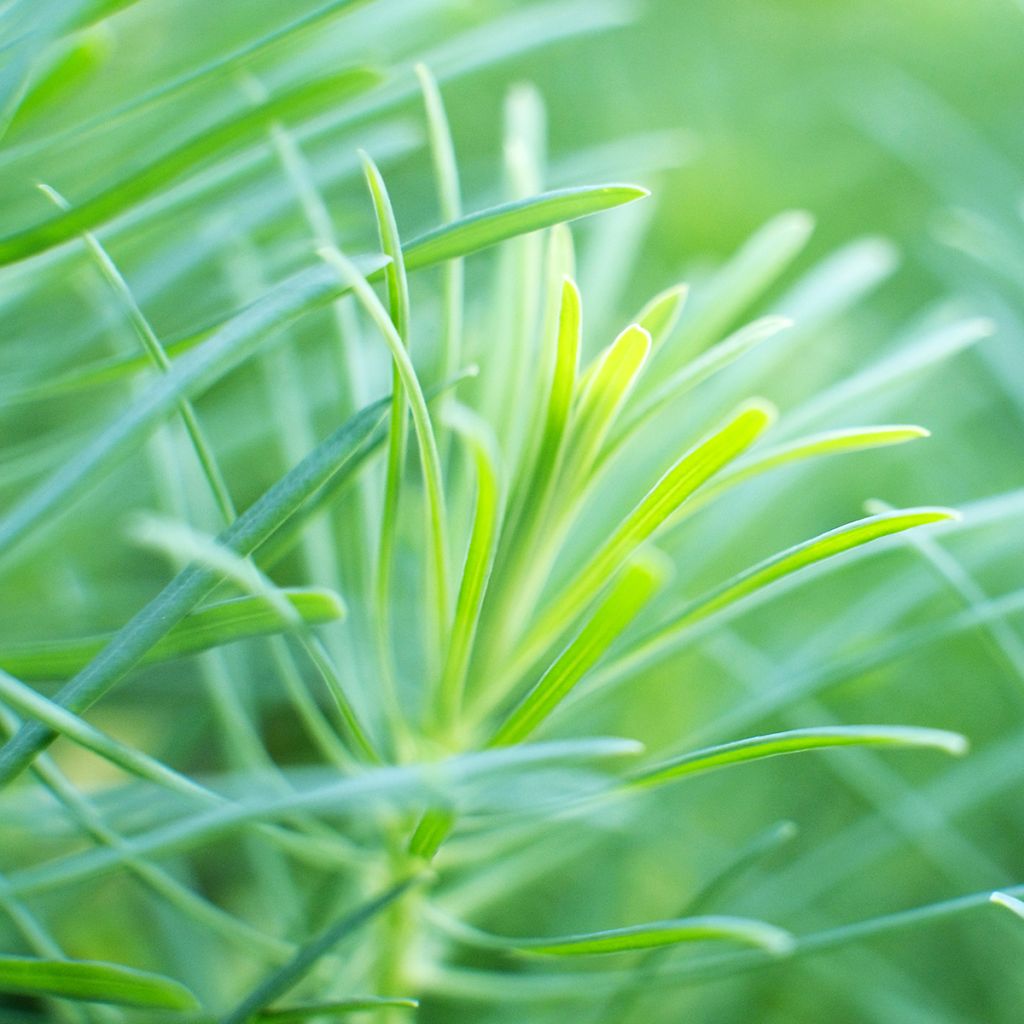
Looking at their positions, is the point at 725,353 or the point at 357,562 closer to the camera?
the point at 725,353

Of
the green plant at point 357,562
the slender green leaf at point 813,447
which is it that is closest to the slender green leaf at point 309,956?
the green plant at point 357,562

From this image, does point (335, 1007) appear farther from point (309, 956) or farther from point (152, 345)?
point (152, 345)

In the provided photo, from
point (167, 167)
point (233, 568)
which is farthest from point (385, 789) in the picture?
point (167, 167)

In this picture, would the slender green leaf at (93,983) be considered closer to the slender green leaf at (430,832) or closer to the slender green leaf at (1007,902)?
the slender green leaf at (430,832)

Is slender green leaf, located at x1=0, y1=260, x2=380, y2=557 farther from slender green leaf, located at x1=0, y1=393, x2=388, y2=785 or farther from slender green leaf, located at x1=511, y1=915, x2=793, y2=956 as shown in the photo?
slender green leaf, located at x1=511, y1=915, x2=793, y2=956

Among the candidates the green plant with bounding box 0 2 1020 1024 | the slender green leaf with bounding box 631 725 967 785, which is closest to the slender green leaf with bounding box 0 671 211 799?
the green plant with bounding box 0 2 1020 1024

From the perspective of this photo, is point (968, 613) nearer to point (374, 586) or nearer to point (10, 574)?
point (374, 586)

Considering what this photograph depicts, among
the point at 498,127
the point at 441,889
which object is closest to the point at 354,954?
the point at 441,889

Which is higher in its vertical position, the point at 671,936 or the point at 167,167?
the point at 167,167
